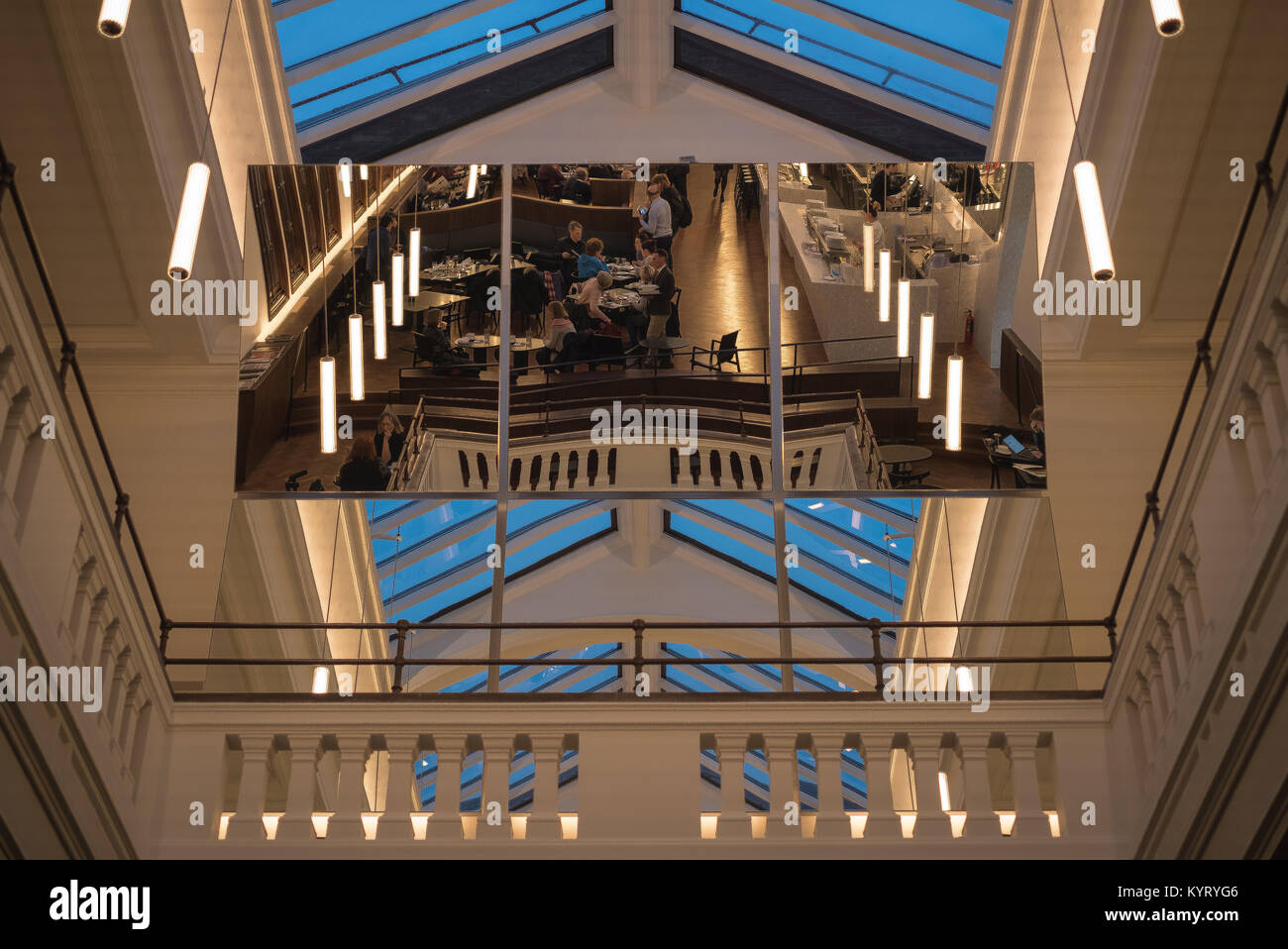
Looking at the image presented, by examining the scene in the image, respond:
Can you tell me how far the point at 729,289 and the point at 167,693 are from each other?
4517 millimetres

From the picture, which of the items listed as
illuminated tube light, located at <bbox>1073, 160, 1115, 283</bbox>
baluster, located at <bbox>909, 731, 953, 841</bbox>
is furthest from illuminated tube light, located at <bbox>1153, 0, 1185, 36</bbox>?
baluster, located at <bbox>909, 731, 953, 841</bbox>

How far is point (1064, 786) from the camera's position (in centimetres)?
669

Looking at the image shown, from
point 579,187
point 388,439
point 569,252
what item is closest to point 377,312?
point 388,439

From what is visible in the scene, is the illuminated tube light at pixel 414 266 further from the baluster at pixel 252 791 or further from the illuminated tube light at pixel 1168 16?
the illuminated tube light at pixel 1168 16

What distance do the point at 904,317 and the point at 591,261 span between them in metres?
2.00

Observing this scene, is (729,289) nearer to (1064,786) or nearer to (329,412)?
(329,412)

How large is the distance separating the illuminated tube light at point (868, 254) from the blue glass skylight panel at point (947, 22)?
1.50m

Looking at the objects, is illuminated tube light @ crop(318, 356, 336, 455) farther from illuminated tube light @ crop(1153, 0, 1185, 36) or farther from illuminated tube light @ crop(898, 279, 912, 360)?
illuminated tube light @ crop(1153, 0, 1185, 36)

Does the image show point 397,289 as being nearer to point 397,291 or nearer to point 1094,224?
point 397,291

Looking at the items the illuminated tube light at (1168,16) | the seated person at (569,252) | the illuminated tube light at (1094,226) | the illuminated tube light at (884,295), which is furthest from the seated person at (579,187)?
the illuminated tube light at (1168,16)

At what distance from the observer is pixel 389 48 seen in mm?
10508
